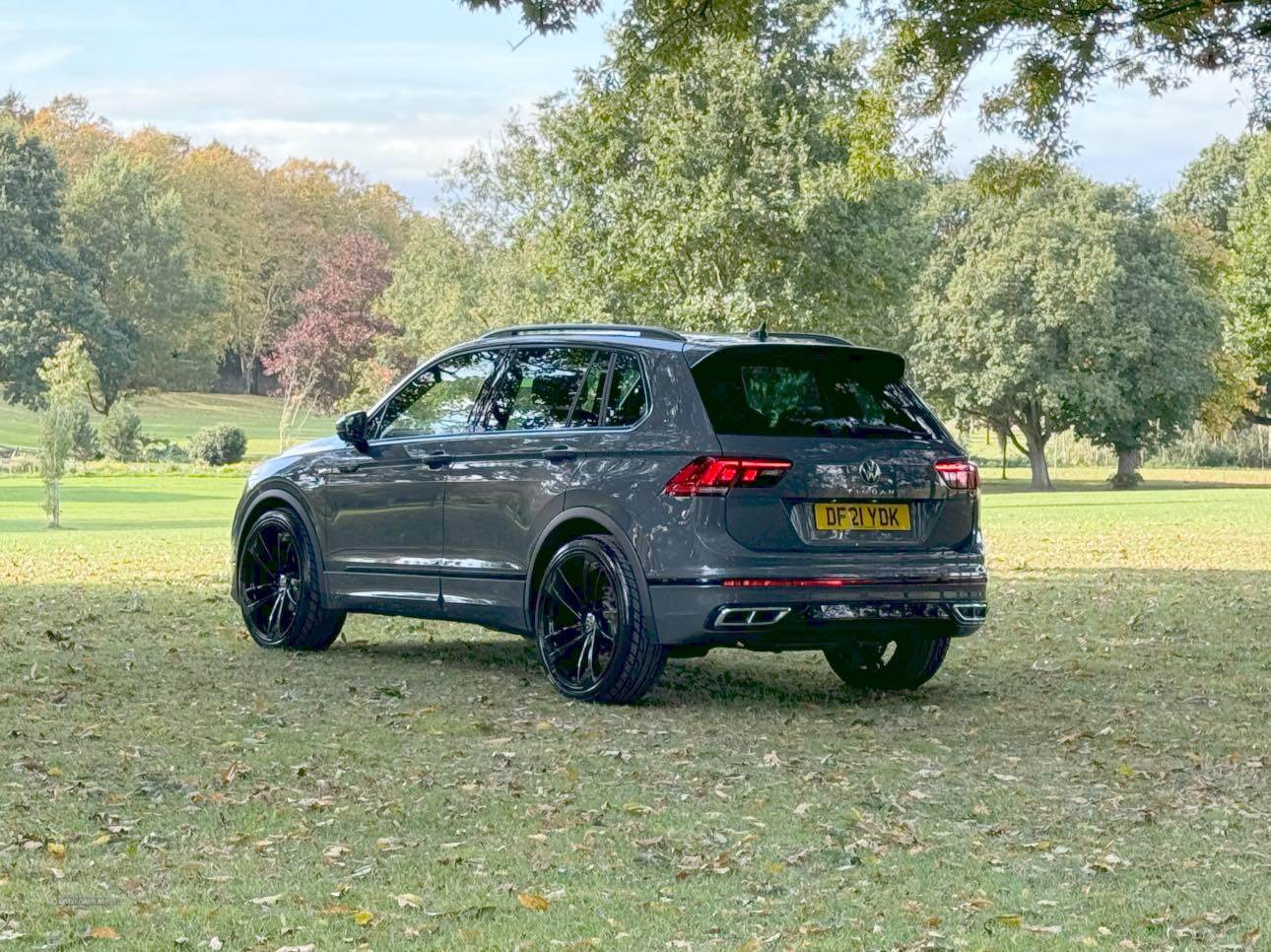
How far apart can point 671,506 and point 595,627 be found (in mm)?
881

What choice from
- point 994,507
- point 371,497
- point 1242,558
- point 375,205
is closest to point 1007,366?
point 994,507

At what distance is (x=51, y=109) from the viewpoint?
106625 millimetres

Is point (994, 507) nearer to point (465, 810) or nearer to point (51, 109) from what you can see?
point (465, 810)

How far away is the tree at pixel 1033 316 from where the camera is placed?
186 feet

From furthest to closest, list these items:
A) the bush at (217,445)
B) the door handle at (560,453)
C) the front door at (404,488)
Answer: the bush at (217,445) → the front door at (404,488) → the door handle at (560,453)

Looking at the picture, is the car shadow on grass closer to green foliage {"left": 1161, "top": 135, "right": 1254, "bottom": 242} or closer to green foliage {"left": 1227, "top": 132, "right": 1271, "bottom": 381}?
green foliage {"left": 1227, "top": 132, "right": 1271, "bottom": 381}

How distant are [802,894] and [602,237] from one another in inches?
1382

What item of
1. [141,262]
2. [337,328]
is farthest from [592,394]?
[141,262]

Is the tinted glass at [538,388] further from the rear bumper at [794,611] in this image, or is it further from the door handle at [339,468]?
the rear bumper at [794,611]

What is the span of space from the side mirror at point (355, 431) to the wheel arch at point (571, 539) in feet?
5.90

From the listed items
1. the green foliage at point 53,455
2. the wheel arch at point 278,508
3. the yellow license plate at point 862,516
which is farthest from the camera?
the green foliage at point 53,455

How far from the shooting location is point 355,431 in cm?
1072

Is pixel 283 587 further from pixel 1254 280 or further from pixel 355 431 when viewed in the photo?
pixel 1254 280

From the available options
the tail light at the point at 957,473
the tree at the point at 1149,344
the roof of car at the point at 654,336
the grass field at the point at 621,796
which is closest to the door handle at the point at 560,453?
the roof of car at the point at 654,336
